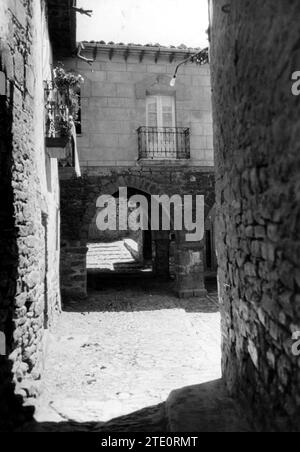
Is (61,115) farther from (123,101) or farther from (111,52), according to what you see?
(111,52)

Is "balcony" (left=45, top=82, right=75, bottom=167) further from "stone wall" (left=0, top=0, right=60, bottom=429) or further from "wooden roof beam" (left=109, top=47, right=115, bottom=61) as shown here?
"wooden roof beam" (left=109, top=47, right=115, bottom=61)

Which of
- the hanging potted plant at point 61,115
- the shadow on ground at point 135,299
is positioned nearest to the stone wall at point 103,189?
the shadow on ground at point 135,299

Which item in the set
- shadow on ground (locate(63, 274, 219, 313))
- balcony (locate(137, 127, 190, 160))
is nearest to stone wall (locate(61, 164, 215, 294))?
balcony (locate(137, 127, 190, 160))

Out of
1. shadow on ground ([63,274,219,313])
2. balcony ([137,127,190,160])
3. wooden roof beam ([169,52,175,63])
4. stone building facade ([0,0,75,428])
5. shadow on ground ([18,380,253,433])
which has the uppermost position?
wooden roof beam ([169,52,175,63])

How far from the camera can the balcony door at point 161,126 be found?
414 inches

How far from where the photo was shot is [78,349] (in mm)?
6102

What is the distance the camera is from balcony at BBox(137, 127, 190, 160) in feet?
34.3

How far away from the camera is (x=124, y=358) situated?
18.7ft

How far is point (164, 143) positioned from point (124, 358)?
→ 6793mm

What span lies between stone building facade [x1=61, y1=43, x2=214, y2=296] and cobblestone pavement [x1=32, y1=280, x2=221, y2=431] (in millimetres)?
1720

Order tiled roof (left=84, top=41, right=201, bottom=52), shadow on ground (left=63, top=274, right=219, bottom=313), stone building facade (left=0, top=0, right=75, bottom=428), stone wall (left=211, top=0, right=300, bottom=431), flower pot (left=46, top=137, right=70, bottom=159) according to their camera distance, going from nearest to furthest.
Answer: stone wall (left=211, top=0, right=300, bottom=431), stone building facade (left=0, top=0, right=75, bottom=428), flower pot (left=46, top=137, right=70, bottom=159), shadow on ground (left=63, top=274, right=219, bottom=313), tiled roof (left=84, top=41, right=201, bottom=52)

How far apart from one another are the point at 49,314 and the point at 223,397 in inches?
155

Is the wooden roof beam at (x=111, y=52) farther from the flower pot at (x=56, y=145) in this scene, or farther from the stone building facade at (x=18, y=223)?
the stone building facade at (x=18, y=223)

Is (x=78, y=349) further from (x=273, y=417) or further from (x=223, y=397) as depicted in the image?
(x=273, y=417)
